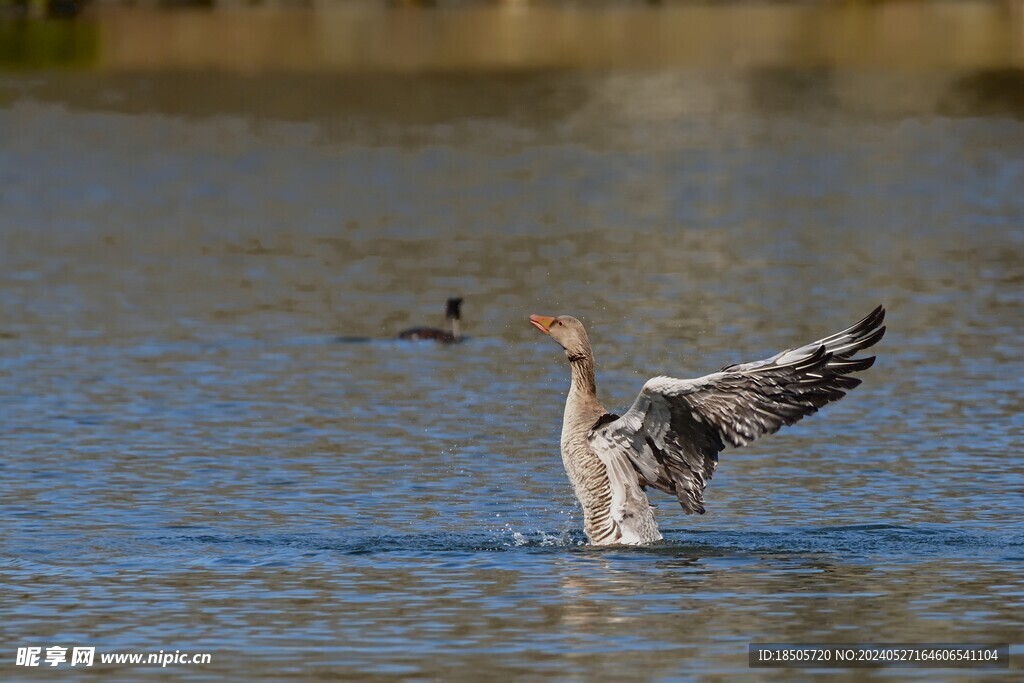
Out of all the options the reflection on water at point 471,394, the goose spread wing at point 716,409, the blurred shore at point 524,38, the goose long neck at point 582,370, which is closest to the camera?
the reflection on water at point 471,394

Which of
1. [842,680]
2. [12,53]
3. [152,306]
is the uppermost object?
[12,53]

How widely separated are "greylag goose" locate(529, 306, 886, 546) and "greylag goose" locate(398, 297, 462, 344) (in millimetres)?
8638

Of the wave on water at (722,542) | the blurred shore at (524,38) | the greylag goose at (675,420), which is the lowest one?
the wave on water at (722,542)

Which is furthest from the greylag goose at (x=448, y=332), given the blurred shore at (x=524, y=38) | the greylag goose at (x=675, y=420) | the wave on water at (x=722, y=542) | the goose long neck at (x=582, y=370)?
the blurred shore at (x=524, y=38)

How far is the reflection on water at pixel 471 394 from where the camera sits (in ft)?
38.6

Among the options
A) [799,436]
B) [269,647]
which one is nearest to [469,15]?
[799,436]

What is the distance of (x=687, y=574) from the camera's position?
12898mm

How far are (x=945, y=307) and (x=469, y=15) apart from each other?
8042cm

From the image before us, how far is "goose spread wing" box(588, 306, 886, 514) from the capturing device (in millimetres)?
12883

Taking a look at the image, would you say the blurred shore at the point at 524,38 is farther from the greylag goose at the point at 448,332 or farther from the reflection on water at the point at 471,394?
the greylag goose at the point at 448,332

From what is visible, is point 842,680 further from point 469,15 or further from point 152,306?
point 469,15

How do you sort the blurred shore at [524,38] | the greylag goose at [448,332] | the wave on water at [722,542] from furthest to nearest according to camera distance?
the blurred shore at [524,38] → the greylag goose at [448,332] → the wave on water at [722,542]

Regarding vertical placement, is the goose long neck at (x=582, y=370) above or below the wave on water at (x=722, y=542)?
above

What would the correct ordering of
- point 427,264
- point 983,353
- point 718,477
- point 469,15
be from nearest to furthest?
point 718,477
point 983,353
point 427,264
point 469,15
